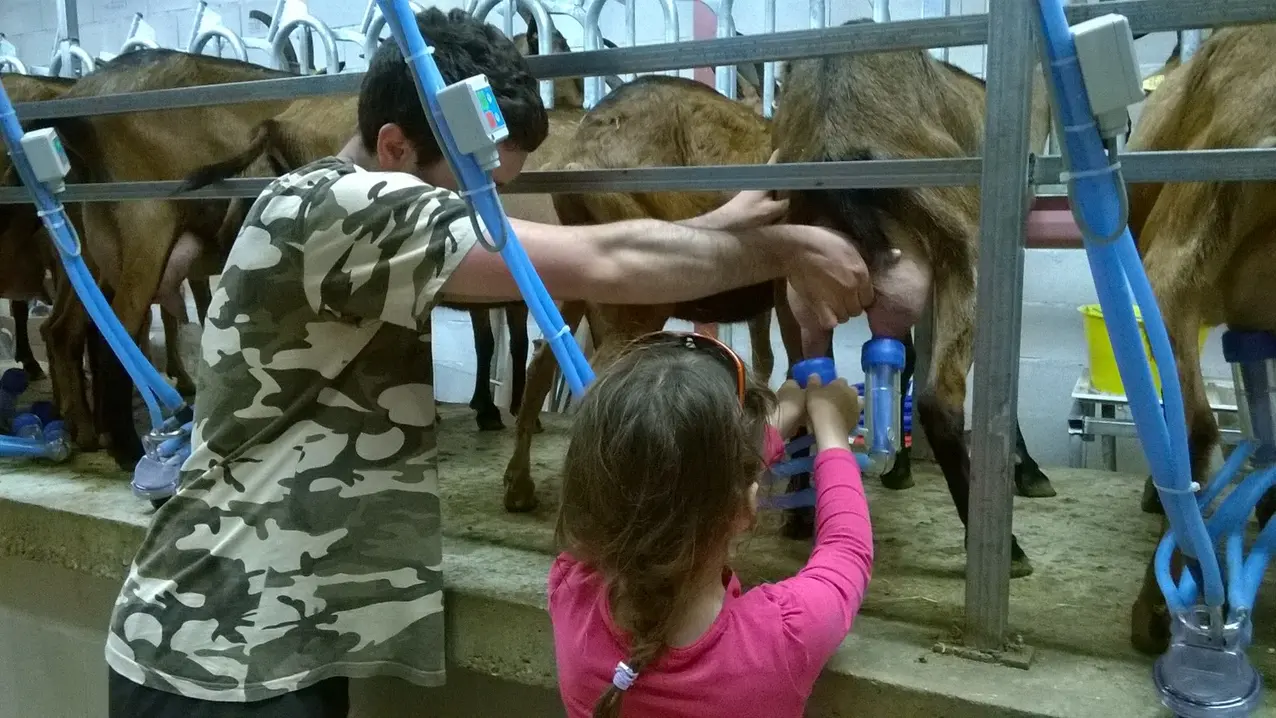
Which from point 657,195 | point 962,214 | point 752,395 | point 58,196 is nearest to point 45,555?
point 58,196

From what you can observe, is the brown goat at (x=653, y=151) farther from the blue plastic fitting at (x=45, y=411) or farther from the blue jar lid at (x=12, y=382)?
the blue jar lid at (x=12, y=382)

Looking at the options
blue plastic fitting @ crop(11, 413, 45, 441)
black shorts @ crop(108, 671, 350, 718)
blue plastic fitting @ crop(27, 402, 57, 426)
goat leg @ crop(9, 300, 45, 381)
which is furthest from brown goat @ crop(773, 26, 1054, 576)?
goat leg @ crop(9, 300, 45, 381)

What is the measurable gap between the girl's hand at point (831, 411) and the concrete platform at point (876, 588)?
0.36m

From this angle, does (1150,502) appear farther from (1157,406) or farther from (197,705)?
(197,705)

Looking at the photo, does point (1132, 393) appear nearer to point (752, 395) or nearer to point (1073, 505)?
point (752, 395)

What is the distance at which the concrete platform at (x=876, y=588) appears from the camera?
1.35m

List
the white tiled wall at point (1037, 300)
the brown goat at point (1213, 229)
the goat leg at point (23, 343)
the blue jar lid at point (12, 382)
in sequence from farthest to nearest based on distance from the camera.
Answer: the goat leg at point (23, 343) → the white tiled wall at point (1037, 300) → the blue jar lid at point (12, 382) → the brown goat at point (1213, 229)

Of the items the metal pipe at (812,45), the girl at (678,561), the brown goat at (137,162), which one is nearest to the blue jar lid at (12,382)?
the brown goat at (137,162)

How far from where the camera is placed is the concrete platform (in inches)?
53.0

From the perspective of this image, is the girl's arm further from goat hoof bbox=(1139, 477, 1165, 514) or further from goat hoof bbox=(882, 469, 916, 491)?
goat hoof bbox=(1139, 477, 1165, 514)

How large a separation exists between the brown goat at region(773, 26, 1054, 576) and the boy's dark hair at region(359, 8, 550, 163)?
0.58 metres

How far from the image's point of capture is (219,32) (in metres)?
3.54

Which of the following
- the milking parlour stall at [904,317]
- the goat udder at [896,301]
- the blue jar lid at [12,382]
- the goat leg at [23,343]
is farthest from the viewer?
the goat leg at [23,343]

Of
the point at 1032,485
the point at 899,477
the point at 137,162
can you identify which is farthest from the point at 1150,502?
the point at 137,162
